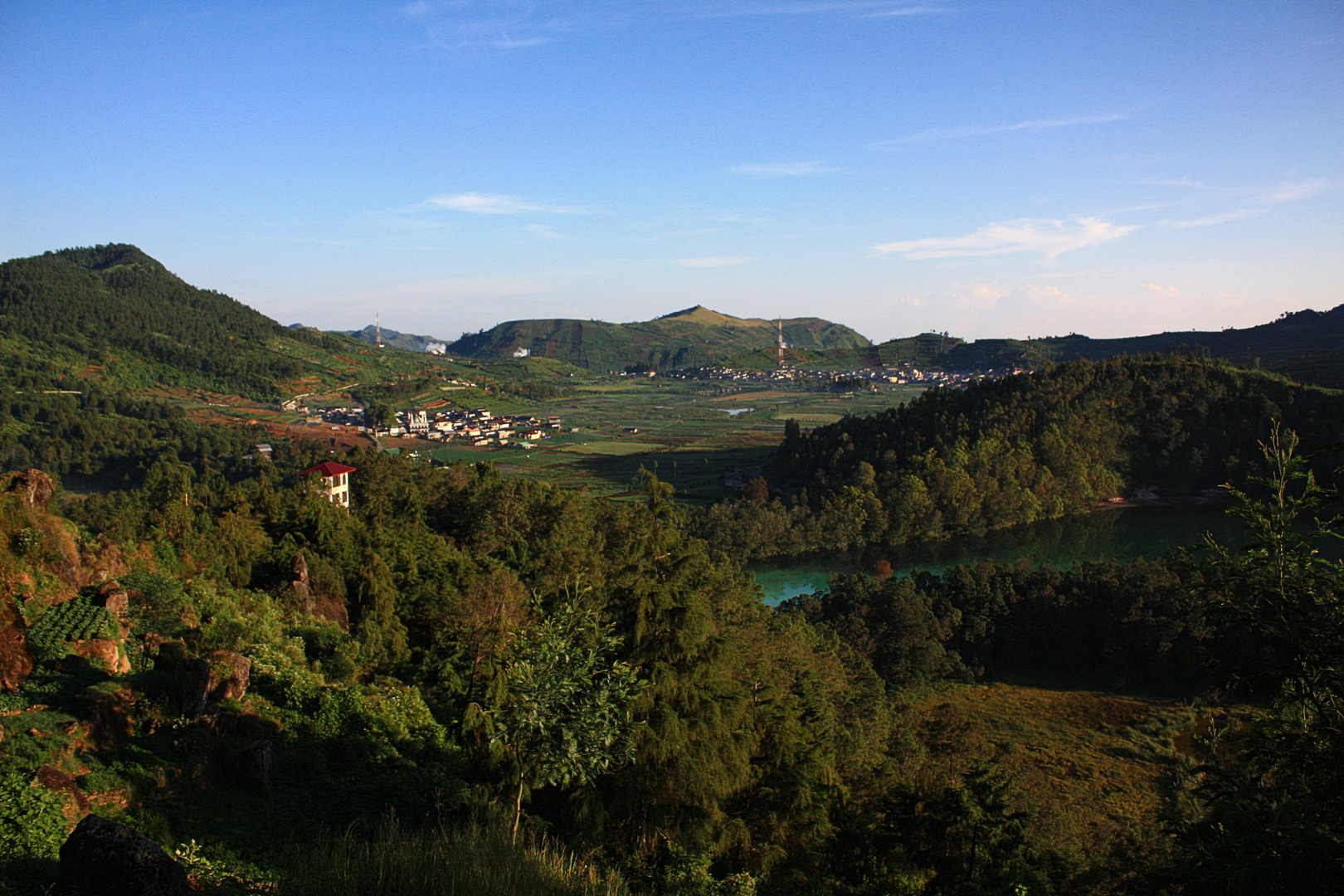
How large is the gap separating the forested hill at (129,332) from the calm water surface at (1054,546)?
86428mm

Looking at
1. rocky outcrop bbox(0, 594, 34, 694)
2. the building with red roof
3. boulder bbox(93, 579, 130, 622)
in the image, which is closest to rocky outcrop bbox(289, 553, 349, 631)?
boulder bbox(93, 579, 130, 622)

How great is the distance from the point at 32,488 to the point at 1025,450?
65.4 meters

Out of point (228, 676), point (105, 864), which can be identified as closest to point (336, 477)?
point (228, 676)

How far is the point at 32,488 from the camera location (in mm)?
13203

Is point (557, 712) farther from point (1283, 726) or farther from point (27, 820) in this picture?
point (1283, 726)

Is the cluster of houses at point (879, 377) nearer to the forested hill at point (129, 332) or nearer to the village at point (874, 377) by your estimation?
the village at point (874, 377)

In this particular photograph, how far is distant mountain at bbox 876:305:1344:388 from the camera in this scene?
9238 centimetres

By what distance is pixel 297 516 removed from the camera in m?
24.3

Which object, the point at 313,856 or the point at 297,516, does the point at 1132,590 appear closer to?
the point at 297,516

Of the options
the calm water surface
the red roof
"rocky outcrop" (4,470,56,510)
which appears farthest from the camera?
the calm water surface

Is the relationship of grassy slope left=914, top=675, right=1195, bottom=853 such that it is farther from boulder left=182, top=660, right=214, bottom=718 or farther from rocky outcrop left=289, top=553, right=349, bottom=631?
rocky outcrop left=289, top=553, right=349, bottom=631

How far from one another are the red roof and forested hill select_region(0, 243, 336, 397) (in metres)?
69.3

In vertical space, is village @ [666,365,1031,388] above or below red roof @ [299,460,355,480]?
above

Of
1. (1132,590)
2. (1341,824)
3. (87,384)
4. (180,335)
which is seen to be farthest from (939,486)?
(180,335)
